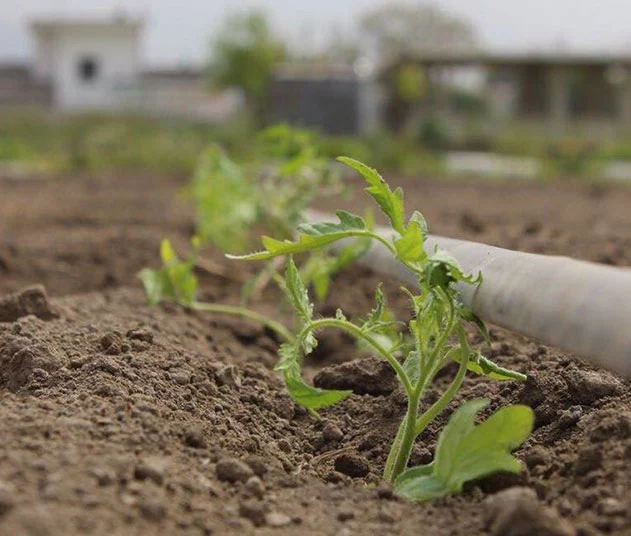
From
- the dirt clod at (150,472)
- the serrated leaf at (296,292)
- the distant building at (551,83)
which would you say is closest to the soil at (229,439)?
the dirt clod at (150,472)

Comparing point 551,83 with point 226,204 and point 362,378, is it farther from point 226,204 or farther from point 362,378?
point 362,378

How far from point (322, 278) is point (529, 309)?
1861 mm

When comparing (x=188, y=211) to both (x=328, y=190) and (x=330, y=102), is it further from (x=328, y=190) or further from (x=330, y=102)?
(x=330, y=102)

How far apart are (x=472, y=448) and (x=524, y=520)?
9.2 inches

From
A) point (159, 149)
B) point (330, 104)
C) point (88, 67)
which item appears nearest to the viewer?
point (159, 149)

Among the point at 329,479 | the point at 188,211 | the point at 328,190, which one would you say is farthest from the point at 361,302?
the point at 188,211

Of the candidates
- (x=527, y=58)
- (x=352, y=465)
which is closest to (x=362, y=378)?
(x=352, y=465)

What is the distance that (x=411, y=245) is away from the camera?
188 centimetres

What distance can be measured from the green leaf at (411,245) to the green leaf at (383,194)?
32mm

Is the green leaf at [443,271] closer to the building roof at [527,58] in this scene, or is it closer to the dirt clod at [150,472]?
the dirt clod at [150,472]

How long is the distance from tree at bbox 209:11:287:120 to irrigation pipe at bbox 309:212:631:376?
26136 mm

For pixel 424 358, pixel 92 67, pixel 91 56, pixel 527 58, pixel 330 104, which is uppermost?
pixel 424 358

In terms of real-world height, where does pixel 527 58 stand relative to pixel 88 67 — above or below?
above

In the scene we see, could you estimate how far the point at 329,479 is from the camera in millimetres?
2111
